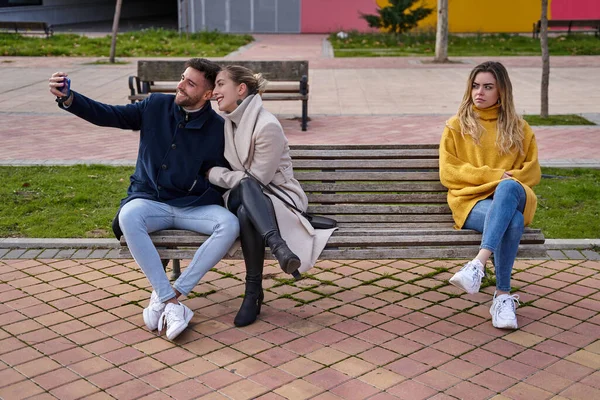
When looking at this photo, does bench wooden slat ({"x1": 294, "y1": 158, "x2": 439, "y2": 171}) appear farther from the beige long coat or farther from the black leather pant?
the black leather pant

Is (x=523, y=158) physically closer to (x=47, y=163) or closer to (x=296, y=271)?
(x=296, y=271)

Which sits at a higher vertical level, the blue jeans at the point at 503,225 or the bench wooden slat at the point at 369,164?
the bench wooden slat at the point at 369,164

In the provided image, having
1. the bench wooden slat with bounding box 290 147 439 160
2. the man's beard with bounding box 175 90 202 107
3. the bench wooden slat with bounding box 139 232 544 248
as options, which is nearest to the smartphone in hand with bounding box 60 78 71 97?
the man's beard with bounding box 175 90 202 107

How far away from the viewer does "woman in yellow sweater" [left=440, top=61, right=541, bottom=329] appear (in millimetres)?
4480

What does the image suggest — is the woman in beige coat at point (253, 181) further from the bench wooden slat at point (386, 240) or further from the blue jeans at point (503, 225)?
the blue jeans at point (503, 225)

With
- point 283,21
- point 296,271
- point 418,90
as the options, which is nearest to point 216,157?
point 296,271

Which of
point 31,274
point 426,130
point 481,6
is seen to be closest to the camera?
point 31,274

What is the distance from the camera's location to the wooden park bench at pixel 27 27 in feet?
82.9

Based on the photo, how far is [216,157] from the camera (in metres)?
4.71

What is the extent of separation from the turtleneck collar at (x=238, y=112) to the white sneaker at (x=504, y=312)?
173cm

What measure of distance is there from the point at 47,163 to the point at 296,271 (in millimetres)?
4716

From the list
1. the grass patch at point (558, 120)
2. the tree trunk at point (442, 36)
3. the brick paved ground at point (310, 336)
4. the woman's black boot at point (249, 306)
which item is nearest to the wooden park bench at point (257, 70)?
the grass patch at point (558, 120)

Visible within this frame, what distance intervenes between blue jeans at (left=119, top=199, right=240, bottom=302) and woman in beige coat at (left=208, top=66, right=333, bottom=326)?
0.34ft

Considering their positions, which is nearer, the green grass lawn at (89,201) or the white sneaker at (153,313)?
the white sneaker at (153,313)
